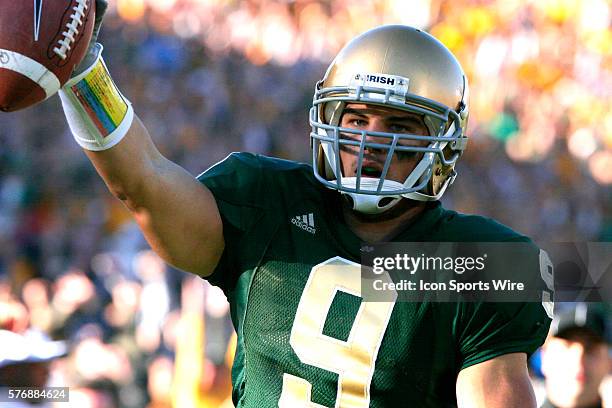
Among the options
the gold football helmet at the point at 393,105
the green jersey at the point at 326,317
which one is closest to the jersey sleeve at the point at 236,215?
the green jersey at the point at 326,317

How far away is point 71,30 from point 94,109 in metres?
0.24

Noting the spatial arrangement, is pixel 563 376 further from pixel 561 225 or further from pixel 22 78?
pixel 561 225

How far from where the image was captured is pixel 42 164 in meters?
8.47

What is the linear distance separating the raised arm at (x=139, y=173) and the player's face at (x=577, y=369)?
169 centimetres

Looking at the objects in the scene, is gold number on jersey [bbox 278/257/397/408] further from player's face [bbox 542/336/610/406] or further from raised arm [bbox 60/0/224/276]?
player's face [bbox 542/336/610/406]

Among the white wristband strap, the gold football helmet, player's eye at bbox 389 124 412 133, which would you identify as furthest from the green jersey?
the white wristband strap

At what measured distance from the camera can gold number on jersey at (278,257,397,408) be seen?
8.33 feet

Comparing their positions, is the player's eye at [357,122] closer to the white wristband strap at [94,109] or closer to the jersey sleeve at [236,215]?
the jersey sleeve at [236,215]

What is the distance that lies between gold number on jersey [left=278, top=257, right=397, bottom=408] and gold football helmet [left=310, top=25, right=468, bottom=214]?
0.67ft

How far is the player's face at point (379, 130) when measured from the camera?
105 inches

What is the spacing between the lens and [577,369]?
12.5 ft

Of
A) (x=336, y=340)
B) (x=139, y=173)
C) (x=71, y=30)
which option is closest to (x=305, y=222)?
(x=336, y=340)

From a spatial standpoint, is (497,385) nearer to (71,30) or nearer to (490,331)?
(490,331)

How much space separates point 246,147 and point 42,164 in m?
1.75
